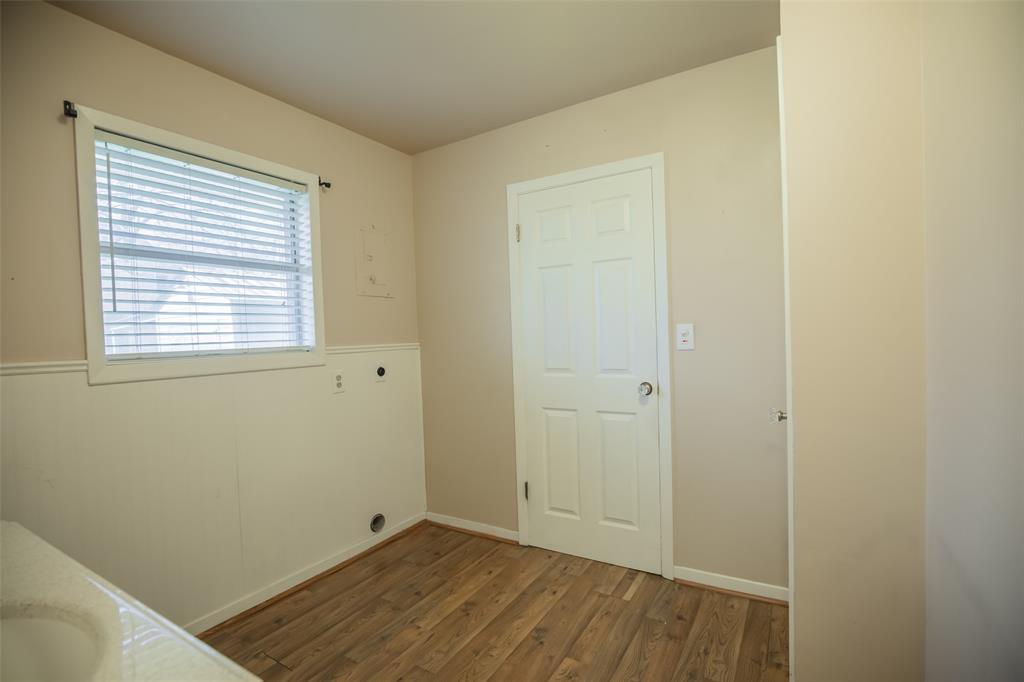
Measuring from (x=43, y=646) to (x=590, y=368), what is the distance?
2.14 meters

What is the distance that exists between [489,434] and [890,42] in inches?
95.9

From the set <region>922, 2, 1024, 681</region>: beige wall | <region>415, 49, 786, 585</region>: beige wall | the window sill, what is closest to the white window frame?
the window sill

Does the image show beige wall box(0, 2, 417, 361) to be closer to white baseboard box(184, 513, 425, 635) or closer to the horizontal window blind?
the horizontal window blind

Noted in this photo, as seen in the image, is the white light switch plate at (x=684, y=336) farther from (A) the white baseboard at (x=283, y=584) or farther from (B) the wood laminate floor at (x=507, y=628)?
(A) the white baseboard at (x=283, y=584)

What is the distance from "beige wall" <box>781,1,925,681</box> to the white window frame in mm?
2230

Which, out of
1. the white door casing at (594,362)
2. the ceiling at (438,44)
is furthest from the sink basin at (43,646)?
the white door casing at (594,362)

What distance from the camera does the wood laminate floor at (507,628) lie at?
66.1 inches

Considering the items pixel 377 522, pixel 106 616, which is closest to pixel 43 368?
pixel 106 616

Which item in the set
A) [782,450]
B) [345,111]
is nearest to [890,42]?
[782,450]

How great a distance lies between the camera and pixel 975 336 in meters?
0.90

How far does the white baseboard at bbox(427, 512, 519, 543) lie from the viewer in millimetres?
2757

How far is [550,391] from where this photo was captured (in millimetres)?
2598

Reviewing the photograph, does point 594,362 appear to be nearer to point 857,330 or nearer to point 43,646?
point 857,330

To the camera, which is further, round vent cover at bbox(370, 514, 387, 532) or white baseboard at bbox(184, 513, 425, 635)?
round vent cover at bbox(370, 514, 387, 532)
